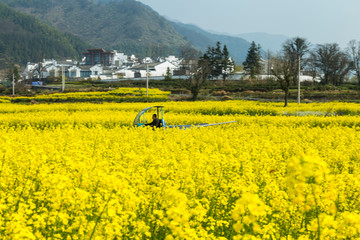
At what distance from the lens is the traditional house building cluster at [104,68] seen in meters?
119

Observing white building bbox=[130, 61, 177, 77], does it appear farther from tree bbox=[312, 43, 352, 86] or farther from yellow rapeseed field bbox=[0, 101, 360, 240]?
yellow rapeseed field bbox=[0, 101, 360, 240]

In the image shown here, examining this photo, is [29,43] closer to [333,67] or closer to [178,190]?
[333,67]

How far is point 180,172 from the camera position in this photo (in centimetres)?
673

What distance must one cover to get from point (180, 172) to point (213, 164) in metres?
1.28

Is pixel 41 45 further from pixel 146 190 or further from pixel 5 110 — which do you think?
pixel 146 190

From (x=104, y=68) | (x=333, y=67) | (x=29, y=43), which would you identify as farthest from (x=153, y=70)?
(x=29, y=43)

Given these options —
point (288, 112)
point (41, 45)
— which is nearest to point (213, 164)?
point (288, 112)

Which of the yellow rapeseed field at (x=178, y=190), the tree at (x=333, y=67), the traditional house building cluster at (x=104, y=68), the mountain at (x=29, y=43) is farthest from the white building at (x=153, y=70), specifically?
the yellow rapeseed field at (x=178, y=190)

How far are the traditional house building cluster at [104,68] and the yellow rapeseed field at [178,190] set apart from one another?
93633 millimetres

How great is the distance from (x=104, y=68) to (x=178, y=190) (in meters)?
128

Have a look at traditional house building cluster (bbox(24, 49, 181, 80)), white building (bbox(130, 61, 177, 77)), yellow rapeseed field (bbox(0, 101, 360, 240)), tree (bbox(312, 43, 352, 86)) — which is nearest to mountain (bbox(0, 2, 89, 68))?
traditional house building cluster (bbox(24, 49, 181, 80))

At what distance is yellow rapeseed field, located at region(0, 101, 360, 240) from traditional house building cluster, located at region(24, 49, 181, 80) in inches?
3686

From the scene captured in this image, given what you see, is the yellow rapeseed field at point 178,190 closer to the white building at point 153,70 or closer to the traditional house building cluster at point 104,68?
the traditional house building cluster at point 104,68

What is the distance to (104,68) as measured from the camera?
427 ft
